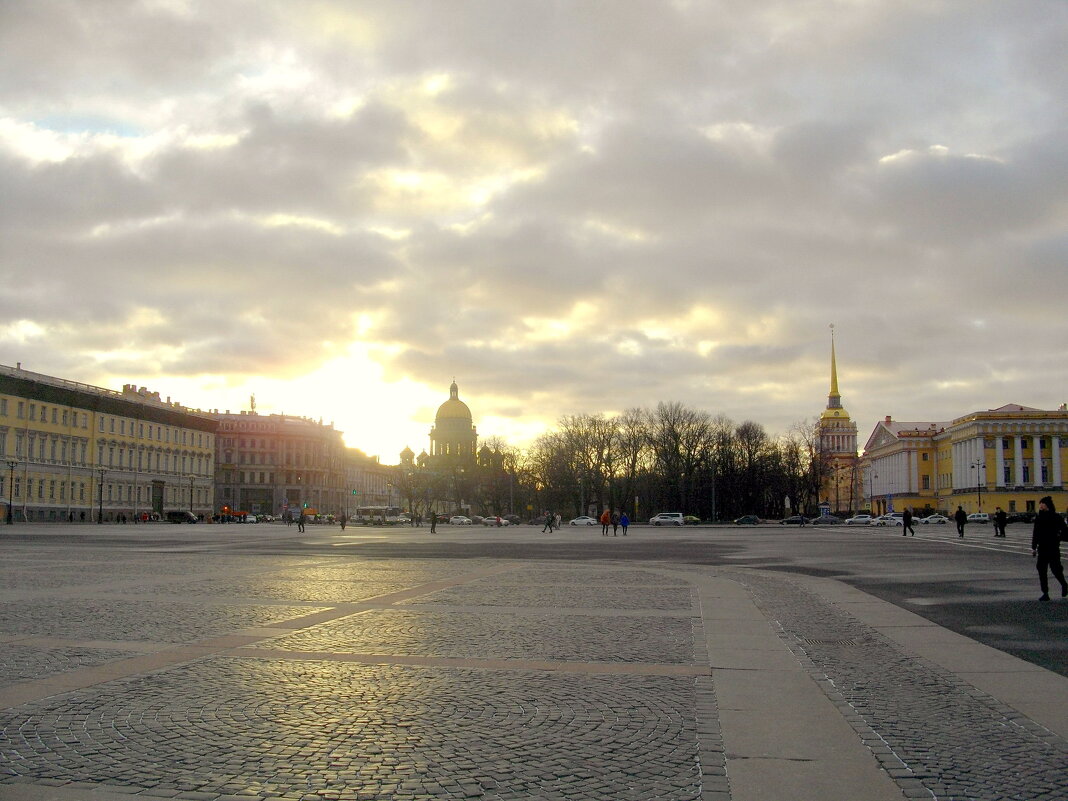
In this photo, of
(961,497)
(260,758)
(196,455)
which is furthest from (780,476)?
(260,758)

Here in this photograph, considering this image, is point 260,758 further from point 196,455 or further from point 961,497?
point 961,497

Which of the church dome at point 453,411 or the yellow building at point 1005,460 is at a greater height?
the church dome at point 453,411

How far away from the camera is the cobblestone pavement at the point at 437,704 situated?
19.5 ft

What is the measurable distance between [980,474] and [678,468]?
150 ft

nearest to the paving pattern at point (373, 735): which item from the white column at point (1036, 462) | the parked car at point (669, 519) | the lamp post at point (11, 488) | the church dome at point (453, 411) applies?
the parked car at point (669, 519)

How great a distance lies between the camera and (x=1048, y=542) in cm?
1638

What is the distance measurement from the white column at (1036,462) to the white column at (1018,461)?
1481mm

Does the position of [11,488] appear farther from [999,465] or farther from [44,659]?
[999,465]

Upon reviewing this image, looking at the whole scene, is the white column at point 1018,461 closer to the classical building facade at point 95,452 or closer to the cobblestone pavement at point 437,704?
the classical building facade at point 95,452

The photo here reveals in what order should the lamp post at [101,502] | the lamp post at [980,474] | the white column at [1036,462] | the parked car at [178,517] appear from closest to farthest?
the lamp post at [101,502]
the parked car at [178,517]
the lamp post at [980,474]
the white column at [1036,462]

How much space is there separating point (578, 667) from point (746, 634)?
132 inches

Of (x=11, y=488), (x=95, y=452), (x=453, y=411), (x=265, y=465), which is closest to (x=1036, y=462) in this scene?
(x=453, y=411)

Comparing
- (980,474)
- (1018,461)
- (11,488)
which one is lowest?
(11,488)

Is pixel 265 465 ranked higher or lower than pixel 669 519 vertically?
higher
